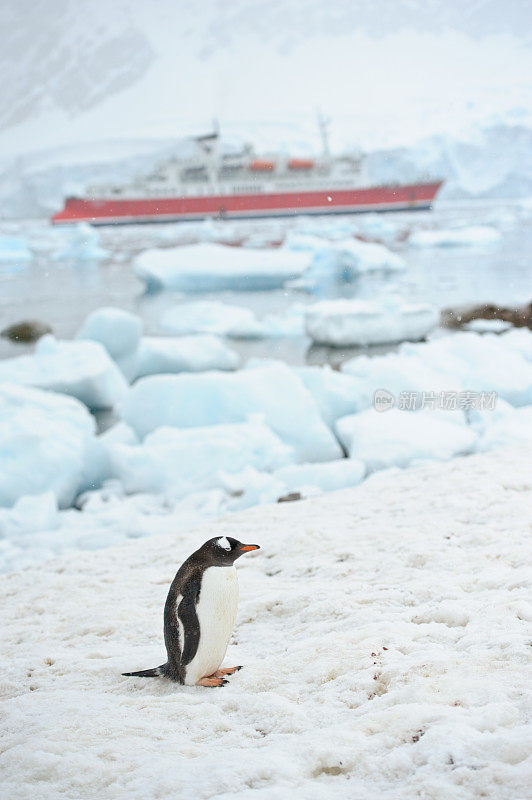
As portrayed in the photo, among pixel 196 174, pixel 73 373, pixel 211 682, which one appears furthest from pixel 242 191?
pixel 211 682

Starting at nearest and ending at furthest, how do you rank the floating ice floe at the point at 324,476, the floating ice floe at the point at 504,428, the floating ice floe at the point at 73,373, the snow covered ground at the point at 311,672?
the snow covered ground at the point at 311,672 < the floating ice floe at the point at 324,476 < the floating ice floe at the point at 504,428 < the floating ice floe at the point at 73,373

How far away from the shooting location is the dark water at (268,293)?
367 inches

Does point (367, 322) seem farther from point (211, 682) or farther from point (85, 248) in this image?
point (85, 248)

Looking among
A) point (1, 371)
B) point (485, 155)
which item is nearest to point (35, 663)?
point (1, 371)

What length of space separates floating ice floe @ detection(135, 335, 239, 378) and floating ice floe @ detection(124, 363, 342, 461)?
1.92 m

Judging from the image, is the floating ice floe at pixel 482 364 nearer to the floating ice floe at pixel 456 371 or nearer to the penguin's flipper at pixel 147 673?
the floating ice floe at pixel 456 371

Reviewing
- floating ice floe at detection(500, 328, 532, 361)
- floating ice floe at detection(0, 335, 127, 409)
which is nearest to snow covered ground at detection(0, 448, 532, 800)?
floating ice floe at detection(0, 335, 127, 409)

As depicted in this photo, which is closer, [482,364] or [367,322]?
[482,364]

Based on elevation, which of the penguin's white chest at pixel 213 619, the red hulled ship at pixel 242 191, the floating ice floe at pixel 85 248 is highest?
the red hulled ship at pixel 242 191

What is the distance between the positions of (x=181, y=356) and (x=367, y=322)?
241cm

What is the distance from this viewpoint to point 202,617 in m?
1.31

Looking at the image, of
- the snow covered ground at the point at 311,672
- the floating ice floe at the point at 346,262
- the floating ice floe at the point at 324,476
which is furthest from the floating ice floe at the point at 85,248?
the snow covered ground at the point at 311,672

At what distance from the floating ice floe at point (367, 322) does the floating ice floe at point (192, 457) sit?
12.5 feet

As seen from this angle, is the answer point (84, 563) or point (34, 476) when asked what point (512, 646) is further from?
point (34, 476)
